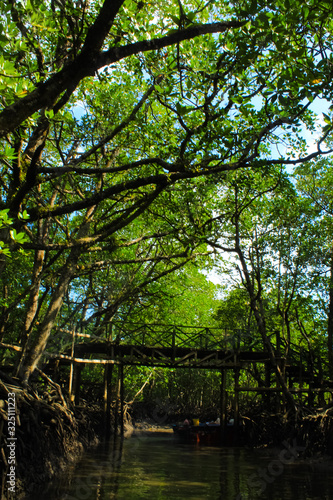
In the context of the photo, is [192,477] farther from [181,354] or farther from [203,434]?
[203,434]

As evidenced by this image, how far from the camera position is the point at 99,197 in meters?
6.37

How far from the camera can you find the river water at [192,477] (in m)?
8.91

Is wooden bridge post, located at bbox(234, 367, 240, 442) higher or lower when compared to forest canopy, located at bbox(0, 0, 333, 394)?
lower

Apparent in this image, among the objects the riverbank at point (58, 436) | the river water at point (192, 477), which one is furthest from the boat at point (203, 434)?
the river water at point (192, 477)

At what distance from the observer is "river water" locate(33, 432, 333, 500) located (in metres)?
8.91

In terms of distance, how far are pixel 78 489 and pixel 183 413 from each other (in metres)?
27.6

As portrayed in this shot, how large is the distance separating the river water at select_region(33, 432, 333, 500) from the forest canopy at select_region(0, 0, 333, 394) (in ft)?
10.8

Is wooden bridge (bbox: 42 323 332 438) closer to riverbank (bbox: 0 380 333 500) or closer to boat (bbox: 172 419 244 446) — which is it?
boat (bbox: 172 419 244 446)

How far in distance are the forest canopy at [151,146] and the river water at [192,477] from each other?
3297 mm

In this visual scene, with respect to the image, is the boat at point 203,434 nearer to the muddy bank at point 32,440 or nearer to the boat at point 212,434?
the boat at point 212,434

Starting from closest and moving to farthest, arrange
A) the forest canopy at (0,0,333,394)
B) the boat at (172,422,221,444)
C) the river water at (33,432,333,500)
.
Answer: the forest canopy at (0,0,333,394)
the river water at (33,432,333,500)
the boat at (172,422,221,444)

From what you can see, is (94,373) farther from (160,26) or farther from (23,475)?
(160,26)

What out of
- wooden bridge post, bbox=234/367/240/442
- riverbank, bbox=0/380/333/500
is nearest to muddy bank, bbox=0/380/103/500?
→ riverbank, bbox=0/380/333/500

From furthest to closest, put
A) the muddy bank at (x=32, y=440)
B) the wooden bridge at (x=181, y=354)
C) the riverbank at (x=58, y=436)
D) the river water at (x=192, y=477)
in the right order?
the wooden bridge at (x=181, y=354), the river water at (x=192, y=477), the riverbank at (x=58, y=436), the muddy bank at (x=32, y=440)
